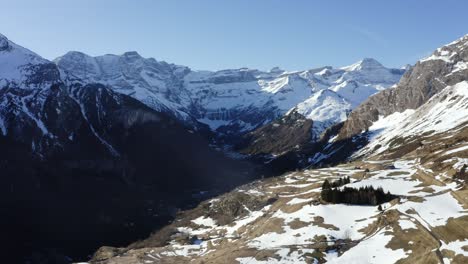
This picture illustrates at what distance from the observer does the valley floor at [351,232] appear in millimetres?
115250

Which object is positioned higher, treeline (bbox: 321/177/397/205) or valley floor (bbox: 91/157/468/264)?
treeline (bbox: 321/177/397/205)

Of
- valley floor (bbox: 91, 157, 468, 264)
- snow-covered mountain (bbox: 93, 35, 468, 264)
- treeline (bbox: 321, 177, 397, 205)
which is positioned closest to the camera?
valley floor (bbox: 91, 157, 468, 264)

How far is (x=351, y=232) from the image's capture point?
13238 centimetres

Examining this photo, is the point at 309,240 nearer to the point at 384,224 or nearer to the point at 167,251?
the point at 384,224

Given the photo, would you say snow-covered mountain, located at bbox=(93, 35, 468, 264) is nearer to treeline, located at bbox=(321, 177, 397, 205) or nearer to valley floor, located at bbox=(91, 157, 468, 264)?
valley floor, located at bbox=(91, 157, 468, 264)

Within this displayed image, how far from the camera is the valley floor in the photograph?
115 meters

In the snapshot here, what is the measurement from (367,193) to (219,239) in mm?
49323

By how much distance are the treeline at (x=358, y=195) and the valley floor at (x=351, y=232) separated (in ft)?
11.2

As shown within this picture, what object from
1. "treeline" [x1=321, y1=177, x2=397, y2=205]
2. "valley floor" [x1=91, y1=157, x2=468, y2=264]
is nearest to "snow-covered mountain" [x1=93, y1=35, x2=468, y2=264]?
"valley floor" [x1=91, y1=157, x2=468, y2=264]

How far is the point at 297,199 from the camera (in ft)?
598

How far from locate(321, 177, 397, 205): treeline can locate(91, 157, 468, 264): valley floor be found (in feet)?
11.2

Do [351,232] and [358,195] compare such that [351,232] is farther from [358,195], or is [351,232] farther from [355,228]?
[358,195]

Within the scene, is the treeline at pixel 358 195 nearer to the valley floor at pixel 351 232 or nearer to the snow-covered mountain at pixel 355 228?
the snow-covered mountain at pixel 355 228

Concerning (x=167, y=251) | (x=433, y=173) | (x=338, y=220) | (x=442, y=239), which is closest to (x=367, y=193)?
(x=338, y=220)
